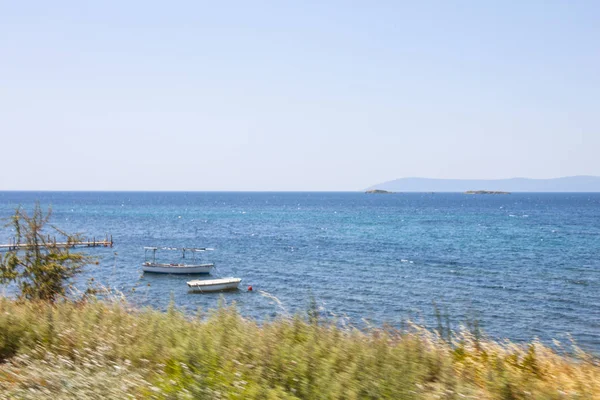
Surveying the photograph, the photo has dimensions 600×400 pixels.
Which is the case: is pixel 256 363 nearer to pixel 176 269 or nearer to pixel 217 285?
pixel 217 285

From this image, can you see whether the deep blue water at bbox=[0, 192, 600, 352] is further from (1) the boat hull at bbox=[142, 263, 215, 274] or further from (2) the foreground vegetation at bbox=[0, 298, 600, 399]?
(2) the foreground vegetation at bbox=[0, 298, 600, 399]

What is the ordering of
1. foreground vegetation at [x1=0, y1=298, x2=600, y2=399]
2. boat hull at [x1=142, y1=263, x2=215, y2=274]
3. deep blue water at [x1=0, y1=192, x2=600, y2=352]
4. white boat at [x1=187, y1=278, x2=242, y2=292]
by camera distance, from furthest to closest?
1. boat hull at [x1=142, y1=263, x2=215, y2=274]
2. white boat at [x1=187, y1=278, x2=242, y2=292]
3. deep blue water at [x1=0, y1=192, x2=600, y2=352]
4. foreground vegetation at [x1=0, y1=298, x2=600, y2=399]

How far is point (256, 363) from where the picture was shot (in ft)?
18.7

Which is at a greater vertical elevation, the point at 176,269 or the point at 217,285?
the point at 217,285

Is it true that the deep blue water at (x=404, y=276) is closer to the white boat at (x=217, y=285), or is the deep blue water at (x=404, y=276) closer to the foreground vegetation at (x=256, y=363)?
the white boat at (x=217, y=285)

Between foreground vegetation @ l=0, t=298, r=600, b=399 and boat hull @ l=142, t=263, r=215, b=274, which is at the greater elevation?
foreground vegetation @ l=0, t=298, r=600, b=399

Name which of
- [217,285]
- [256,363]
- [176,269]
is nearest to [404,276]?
[217,285]

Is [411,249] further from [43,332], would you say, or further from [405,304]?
[43,332]

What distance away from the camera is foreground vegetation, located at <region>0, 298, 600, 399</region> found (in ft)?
15.7

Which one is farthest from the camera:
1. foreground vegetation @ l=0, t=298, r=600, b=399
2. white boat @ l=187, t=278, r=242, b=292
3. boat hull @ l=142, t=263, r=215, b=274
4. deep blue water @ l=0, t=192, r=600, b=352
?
boat hull @ l=142, t=263, r=215, b=274

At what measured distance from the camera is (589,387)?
4.85 metres

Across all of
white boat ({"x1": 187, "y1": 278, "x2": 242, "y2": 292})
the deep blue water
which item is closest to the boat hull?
the deep blue water

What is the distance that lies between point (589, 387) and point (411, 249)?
56.9 m

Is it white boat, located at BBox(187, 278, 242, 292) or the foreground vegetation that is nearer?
the foreground vegetation
